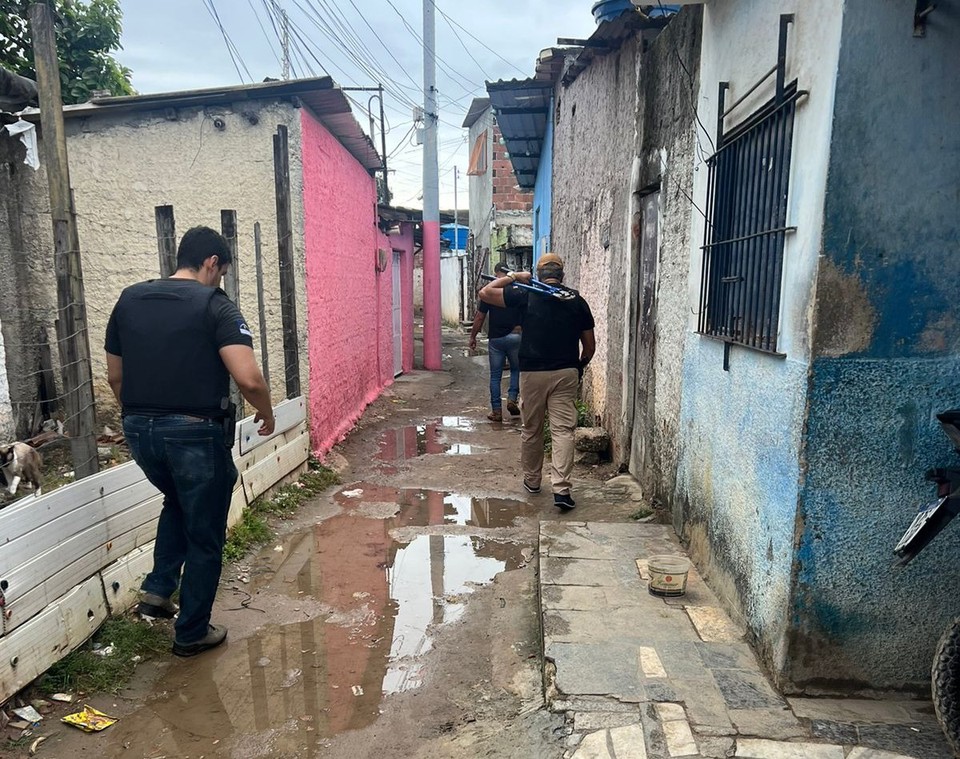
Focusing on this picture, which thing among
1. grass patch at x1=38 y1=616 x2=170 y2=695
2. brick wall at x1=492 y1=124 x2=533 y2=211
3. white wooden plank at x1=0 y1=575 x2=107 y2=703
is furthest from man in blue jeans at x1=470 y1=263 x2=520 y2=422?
brick wall at x1=492 y1=124 x2=533 y2=211

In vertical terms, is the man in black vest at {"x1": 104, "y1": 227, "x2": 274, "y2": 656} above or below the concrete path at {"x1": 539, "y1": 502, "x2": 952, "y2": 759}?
above

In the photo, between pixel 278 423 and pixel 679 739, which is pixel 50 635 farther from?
pixel 278 423

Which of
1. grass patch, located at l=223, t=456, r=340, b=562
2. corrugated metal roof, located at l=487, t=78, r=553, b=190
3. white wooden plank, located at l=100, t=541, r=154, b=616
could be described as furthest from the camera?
A: corrugated metal roof, located at l=487, t=78, r=553, b=190

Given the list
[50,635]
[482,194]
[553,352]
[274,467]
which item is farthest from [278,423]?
[482,194]

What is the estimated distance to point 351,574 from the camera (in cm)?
414

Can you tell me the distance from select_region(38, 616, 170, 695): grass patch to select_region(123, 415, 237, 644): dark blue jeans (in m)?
0.17

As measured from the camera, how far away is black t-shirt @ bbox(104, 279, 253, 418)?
9.53ft

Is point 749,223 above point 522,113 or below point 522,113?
below

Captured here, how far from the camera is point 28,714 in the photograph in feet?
8.39

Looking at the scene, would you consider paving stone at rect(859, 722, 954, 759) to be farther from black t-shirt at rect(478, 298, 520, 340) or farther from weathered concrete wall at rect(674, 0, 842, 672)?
black t-shirt at rect(478, 298, 520, 340)

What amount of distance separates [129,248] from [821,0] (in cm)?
588

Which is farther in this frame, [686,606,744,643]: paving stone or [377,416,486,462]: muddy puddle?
[377,416,486,462]: muddy puddle

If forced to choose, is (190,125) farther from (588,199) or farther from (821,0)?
(821,0)

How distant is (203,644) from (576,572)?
188 centimetres
